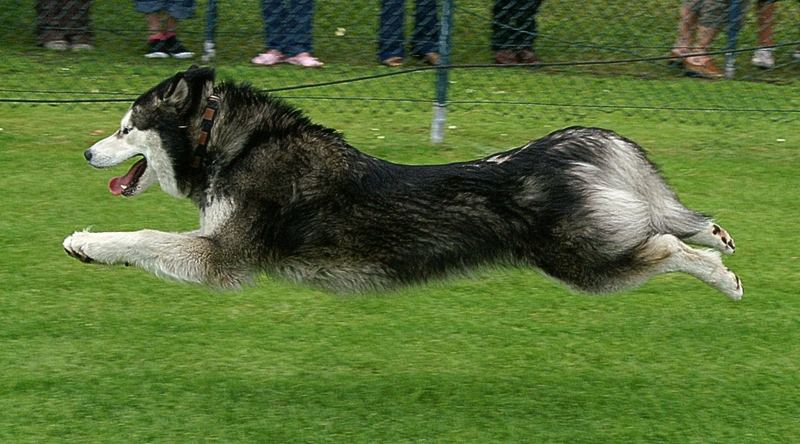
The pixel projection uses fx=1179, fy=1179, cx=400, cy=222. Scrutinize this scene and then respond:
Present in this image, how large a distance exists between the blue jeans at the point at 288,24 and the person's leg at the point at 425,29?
2.87 feet

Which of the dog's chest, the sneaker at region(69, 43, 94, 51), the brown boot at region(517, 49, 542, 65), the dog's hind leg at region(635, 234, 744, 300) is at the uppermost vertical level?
the dog's chest

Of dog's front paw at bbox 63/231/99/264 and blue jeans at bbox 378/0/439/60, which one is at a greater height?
dog's front paw at bbox 63/231/99/264

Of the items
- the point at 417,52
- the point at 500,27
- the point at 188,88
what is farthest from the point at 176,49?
the point at 188,88

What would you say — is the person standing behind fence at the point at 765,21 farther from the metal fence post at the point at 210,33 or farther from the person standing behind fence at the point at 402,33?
the metal fence post at the point at 210,33

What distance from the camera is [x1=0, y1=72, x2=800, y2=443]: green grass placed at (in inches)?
176

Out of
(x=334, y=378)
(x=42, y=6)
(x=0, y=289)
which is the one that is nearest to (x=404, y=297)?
(x=334, y=378)

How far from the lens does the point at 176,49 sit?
9.94 metres

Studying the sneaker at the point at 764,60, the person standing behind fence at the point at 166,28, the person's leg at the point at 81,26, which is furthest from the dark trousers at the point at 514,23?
the person's leg at the point at 81,26

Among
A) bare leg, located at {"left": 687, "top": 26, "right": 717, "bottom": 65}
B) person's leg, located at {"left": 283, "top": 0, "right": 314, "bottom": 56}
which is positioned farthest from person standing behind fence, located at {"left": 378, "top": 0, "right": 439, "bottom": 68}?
bare leg, located at {"left": 687, "top": 26, "right": 717, "bottom": 65}

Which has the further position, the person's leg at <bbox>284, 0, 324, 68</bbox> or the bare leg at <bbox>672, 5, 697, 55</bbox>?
the bare leg at <bbox>672, 5, 697, 55</bbox>

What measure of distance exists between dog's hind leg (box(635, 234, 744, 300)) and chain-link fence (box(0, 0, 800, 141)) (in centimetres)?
458

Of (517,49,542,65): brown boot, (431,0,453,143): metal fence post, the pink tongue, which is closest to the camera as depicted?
the pink tongue

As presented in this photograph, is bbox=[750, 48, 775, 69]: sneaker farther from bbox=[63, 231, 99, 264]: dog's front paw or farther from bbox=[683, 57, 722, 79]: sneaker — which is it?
bbox=[63, 231, 99, 264]: dog's front paw

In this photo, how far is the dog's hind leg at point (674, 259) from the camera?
4527 mm
